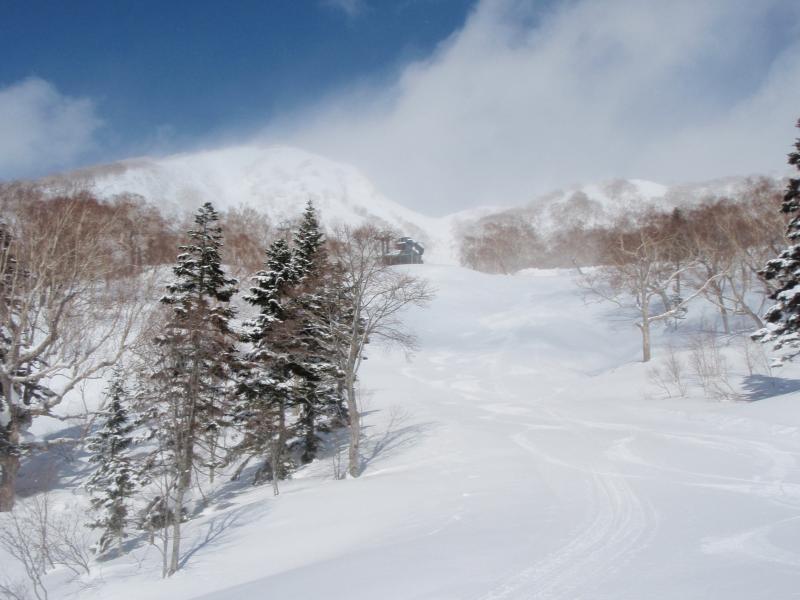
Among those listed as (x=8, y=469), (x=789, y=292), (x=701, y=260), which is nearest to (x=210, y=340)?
(x=8, y=469)

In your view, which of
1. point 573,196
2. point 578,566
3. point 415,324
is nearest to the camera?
point 578,566

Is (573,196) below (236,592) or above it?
above

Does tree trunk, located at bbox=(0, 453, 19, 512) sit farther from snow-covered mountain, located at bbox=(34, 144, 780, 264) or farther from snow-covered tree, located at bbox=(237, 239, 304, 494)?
snow-covered mountain, located at bbox=(34, 144, 780, 264)

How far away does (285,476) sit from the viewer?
58.4ft

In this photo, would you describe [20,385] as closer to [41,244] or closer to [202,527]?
[41,244]

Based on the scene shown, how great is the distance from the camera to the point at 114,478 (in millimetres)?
15742

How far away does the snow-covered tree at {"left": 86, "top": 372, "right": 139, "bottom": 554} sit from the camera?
1496 centimetres

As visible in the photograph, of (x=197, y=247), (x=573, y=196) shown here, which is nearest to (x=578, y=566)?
(x=197, y=247)

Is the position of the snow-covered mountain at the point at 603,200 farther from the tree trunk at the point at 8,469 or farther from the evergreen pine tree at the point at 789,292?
the tree trunk at the point at 8,469

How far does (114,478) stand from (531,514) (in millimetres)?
14396

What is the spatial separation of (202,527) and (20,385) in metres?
12.0

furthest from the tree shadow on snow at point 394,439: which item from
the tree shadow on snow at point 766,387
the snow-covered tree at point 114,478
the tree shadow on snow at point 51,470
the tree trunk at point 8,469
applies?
the tree shadow on snow at point 766,387

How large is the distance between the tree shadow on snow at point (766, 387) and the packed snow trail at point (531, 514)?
86.6 inches

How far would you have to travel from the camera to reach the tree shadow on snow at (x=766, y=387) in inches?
749
